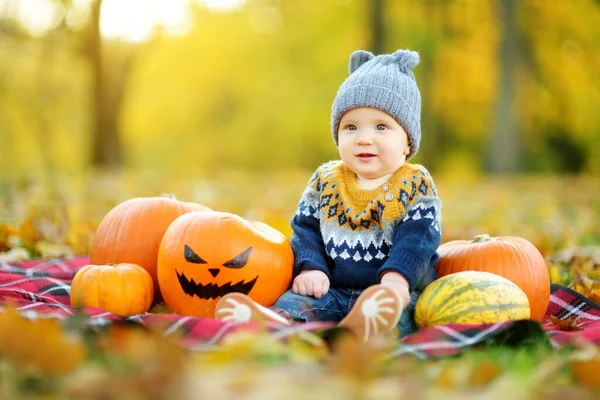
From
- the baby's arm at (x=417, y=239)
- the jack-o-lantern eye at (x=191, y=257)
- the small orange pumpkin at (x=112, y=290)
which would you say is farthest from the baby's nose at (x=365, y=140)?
the small orange pumpkin at (x=112, y=290)

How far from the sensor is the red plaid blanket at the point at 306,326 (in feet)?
7.31

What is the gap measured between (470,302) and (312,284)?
26.1 inches

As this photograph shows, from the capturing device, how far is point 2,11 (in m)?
15.3

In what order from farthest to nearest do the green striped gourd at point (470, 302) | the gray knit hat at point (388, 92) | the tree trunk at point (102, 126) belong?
the tree trunk at point (102, 126), the gray knit hat at point (388, 92), the green striped gourd at point (470, 302)

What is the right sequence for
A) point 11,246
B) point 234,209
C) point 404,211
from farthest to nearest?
point 234,209
point 11,246
point 404,211

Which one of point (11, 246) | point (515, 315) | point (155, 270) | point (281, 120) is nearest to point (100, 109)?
point (281, 120)

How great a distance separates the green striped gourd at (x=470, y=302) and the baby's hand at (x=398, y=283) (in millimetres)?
95

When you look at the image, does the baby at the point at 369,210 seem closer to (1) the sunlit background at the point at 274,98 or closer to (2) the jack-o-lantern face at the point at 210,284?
(2) the jack-o-lantern face at the point at 210,284

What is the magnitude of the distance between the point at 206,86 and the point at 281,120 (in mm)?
3195

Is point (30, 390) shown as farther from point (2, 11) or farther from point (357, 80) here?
point (2, 11)

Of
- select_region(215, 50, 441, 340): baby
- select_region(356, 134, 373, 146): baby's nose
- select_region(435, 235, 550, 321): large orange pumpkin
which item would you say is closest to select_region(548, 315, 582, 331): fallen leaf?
select_region(435, 235, 550, 321): large orange pumpkin

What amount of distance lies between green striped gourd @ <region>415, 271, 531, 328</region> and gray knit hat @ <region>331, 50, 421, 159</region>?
28.1 inches

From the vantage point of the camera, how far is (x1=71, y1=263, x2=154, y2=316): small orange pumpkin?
2.86m

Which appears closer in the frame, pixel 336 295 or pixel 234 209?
pixel 336 295
